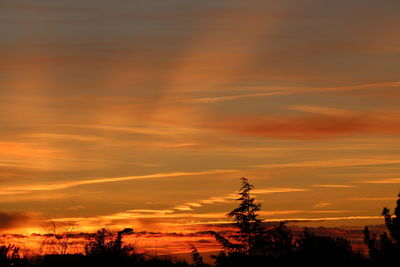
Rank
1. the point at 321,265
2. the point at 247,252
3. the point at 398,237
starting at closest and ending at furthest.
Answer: the point at 321,265 < the point at 247,252 < the point at 398,237

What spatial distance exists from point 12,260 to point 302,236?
1723 cm

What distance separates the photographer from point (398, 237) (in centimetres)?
6775

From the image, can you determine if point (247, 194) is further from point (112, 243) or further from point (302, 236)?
point (112, 243)

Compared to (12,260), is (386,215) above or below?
above

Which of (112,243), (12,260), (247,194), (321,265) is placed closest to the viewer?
(321,265)

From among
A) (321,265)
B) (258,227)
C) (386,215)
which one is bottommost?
(321,265)

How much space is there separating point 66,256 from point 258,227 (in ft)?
130

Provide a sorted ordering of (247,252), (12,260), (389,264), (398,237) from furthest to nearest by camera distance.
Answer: (398,237)
(12,260)
(247,252)
(389,264)

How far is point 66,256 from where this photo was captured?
225 ft

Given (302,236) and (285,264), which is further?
(302,236)

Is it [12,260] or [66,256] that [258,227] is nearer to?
[12,260]

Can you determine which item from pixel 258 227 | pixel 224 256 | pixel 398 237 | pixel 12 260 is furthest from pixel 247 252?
pixel 398 237

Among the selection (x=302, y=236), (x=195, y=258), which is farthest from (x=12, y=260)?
(x=302, y=236)

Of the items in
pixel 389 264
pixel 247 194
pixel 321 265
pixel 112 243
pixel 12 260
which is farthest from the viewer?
pixel 112 243
